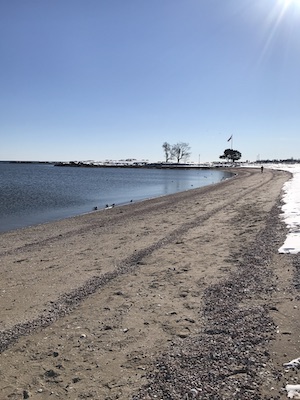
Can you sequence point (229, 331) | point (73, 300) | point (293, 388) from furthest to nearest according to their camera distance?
point (73, 300), point (229, 331), point (293, 388)

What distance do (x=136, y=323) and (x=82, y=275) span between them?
3001mm

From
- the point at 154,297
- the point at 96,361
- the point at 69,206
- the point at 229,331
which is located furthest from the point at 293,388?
the point at 69,206

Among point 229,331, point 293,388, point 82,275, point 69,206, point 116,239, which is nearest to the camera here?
point 293,388

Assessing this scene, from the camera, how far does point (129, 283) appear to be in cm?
720

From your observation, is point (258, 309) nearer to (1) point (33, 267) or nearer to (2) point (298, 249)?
(2) point (298, 249)

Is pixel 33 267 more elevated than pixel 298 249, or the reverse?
pixel 298 249

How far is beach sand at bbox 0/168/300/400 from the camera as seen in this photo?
3.79 metres

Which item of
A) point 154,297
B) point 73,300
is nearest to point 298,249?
point 154,297

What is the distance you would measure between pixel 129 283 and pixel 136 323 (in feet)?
6.25

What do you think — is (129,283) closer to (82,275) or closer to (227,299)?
(82,275)

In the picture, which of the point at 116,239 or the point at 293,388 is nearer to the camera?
the point at 293,388

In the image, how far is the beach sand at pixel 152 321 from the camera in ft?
12.4

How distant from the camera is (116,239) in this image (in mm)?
12359

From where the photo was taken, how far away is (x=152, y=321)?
5344mm
